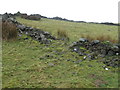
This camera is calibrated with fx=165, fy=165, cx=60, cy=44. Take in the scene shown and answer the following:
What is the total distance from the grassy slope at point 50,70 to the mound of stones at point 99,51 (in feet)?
1.56

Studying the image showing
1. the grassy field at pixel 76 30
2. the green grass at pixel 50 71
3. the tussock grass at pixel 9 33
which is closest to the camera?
the green grass at pixel 50 71

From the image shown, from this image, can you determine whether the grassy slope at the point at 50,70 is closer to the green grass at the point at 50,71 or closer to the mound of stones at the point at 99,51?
the green grass at the point at 50,71

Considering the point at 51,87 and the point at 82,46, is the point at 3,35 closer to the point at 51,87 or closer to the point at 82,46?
the point at 82,46

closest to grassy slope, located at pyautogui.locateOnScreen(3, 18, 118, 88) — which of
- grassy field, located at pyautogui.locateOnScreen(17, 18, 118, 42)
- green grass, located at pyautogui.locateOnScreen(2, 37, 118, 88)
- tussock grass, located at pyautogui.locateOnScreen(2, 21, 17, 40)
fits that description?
green grass, located at pyautogui.locateOnScreen(2, 37, 118, 88)

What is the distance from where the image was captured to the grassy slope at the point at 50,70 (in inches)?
235

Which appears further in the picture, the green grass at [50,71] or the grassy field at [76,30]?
the grassy field at [76,30]

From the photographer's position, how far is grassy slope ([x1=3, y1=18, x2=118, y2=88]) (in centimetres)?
598

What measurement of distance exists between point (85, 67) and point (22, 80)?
303 cm

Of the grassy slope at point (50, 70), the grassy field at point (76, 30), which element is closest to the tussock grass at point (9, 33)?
the grassy slope at point (50, 70)

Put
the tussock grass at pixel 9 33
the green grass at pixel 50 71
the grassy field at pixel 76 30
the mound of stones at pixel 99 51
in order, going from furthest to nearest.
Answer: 1. the grassy field at pixel 76 30
2. the tussock grass at pixel 9 33
3. the mound of stones at pixel 99 51
4. the green grass at pixel 50 71

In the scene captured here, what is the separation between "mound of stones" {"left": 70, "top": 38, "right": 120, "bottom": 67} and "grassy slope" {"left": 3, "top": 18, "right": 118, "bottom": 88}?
1.56 feet

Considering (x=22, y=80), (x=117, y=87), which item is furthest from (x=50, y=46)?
(x=117, y=87)

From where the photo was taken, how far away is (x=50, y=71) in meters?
7.07

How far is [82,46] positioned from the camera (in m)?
10.7
